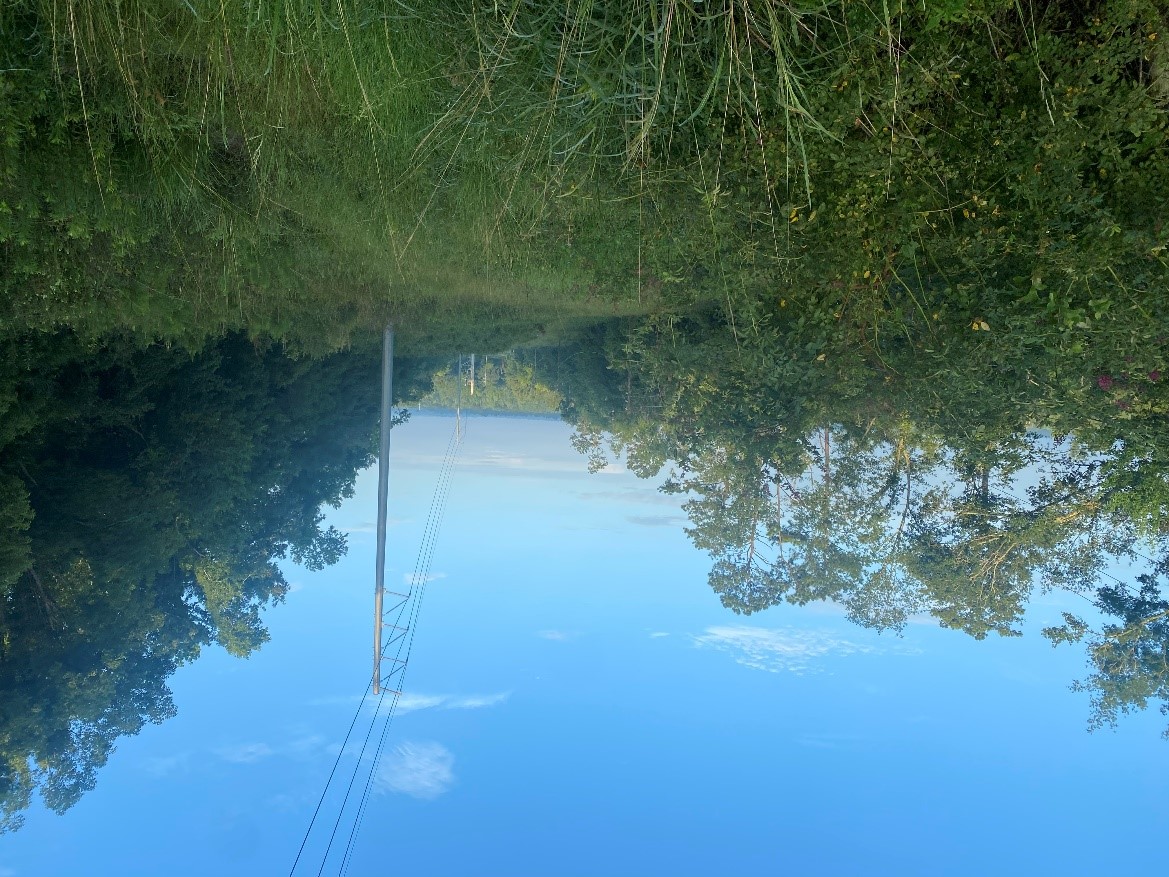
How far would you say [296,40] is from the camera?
4.02 metres

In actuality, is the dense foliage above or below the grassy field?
below

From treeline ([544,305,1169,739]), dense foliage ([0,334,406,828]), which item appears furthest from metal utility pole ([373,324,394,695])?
treeline ([544,305,1169,739])

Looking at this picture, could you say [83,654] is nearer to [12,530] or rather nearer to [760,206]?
[12,530]

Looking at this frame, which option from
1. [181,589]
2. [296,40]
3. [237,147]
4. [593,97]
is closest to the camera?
[593,97]

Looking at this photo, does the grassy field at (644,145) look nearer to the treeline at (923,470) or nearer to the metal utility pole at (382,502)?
the treeline at (923,470)

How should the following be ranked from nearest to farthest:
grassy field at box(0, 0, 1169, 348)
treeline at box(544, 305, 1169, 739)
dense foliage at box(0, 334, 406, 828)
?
grassy field at box(0, 0, 1169, 348), treeline at box(544, 305, 1169, 739), dense foliage at box(0, 334, 406, 828)

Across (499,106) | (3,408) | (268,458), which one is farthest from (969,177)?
(268,458)

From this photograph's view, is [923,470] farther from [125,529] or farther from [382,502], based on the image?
[125,529]

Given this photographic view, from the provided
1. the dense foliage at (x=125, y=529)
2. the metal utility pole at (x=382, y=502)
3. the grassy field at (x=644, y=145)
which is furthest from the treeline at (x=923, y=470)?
the dense foliage at (x=125, y=529)

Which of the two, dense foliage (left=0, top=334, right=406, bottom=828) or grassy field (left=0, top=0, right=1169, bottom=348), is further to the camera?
dense foliage (left=0, top=334, right=406, bottom=828)

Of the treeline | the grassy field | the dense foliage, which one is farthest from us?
the dense foliage

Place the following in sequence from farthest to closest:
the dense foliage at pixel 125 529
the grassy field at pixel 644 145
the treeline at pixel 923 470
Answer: the dense foliage at pixel 125 529
the treeline at pixel 923 470
the grassy field at pixel 644 145

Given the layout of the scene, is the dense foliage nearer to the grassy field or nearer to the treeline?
the grassy field

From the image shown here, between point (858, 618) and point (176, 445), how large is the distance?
7473 millimetres
